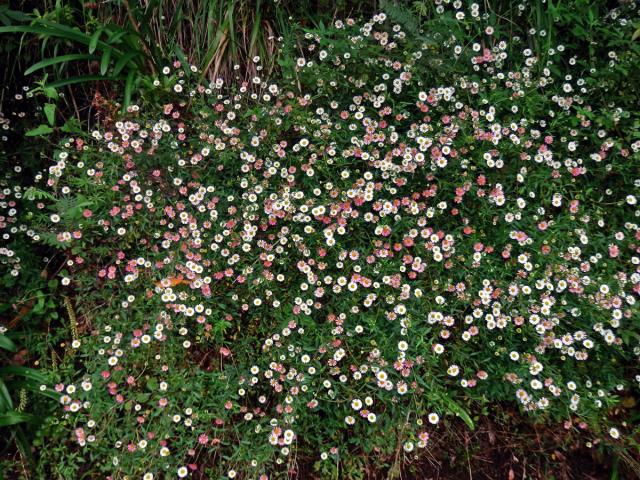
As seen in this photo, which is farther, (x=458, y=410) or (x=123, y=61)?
(x=123, y=61)

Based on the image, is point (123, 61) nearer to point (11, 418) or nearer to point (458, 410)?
point (11, 418)

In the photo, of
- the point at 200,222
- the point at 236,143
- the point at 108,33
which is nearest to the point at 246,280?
the point at 200,222

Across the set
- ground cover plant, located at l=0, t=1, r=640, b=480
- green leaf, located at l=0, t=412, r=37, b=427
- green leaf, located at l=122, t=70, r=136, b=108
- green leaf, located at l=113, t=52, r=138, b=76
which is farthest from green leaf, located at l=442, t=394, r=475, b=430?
green leaf, located at l=113, t=52, r=138, b=76

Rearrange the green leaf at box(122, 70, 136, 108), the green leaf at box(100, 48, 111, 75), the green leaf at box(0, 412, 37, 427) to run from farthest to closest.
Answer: the green leaf at box(122, 70, 136, 108)
the green leaf at box(100, 48, 111, 75)
the green leaf at box(0, 412, 37, 427)

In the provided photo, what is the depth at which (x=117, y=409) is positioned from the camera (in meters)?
2.76

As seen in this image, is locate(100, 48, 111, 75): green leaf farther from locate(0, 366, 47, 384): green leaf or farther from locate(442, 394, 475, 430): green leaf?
locate(442, 394, 475, 430): green leaf

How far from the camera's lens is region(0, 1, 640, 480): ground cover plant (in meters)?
2.56

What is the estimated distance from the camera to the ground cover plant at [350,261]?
8.40 ft

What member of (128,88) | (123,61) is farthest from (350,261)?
(123,61)

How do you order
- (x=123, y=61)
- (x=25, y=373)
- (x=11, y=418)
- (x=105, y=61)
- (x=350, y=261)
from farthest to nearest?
(x=123, y=61)
(x=105, y=61)
(x=350, y=261)
(x=25, y=373)
(x=11, y=418)

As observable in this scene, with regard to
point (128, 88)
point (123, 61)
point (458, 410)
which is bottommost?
point (458, 410)

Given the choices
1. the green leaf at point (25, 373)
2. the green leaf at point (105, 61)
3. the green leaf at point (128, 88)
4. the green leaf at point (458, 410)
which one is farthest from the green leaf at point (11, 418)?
the green leaf at point (458, 410)

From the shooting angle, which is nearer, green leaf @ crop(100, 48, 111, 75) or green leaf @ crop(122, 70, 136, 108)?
green leaf @ crop(100, 48, 111, 75)

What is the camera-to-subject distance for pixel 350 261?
111 inches
